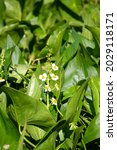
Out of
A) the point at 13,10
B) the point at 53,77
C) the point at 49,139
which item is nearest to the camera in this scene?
the point at 49,139

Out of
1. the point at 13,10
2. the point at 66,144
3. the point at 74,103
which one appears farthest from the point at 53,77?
the point at 13,10

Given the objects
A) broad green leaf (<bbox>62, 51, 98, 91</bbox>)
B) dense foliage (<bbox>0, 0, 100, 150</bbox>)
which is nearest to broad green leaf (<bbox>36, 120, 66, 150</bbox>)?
dense foliage (<bbox>0, 0, 100, 150</bbox>)

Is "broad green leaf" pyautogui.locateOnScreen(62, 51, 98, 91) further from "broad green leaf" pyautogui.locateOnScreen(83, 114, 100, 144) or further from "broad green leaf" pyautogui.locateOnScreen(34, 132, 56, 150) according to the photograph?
"broad green leaf" pyautogui.locateOnScreen(34, 132, 56, 150)

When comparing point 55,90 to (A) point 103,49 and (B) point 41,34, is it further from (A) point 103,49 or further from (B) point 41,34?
(B) point 41,34

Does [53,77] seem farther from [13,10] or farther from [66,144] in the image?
[13,10]

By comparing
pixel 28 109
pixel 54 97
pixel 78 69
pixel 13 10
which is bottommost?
pixel 28 109

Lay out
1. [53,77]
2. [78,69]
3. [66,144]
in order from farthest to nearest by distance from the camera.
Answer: [78,69] → [53,77] → [66,144]

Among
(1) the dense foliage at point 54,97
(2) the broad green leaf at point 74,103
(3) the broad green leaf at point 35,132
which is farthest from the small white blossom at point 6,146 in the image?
(2) the broad green leaf at point 74,103
